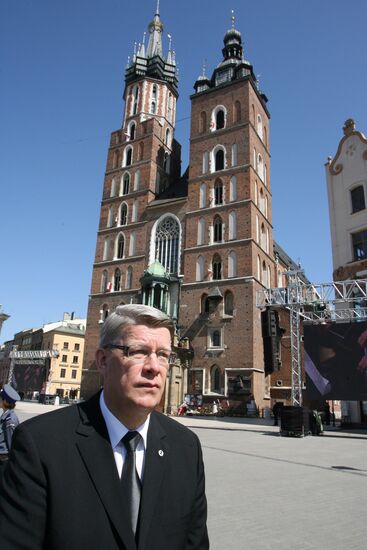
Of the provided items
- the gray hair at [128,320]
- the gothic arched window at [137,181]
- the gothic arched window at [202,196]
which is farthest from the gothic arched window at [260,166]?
the gray hair at [128,320]

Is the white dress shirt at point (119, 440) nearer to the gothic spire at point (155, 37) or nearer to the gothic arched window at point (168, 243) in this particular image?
the gothic arched window at point (168, 243)

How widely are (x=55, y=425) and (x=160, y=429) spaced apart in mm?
547

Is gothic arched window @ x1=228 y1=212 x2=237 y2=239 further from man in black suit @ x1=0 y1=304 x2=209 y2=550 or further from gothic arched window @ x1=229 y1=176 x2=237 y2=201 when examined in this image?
man in black suit @ x1=0 y1=304 x2=209 y2=550

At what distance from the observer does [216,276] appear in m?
33.2

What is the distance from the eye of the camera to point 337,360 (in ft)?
62.5

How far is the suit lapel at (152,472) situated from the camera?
5.42 feet

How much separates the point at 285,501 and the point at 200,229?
3020cm

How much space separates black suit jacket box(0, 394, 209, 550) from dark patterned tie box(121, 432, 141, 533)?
0.05 m

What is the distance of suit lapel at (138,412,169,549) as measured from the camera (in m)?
1.65

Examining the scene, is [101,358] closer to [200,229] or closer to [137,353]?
[137,353]

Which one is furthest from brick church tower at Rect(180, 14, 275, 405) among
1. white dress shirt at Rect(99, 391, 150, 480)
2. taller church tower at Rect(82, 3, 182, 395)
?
white dress shirt at Rect(99, 391, 150, 480)

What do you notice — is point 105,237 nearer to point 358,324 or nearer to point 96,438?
point 358,324

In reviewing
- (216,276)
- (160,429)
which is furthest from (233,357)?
(160,429)

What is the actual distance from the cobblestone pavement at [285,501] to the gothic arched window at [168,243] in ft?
86.0
